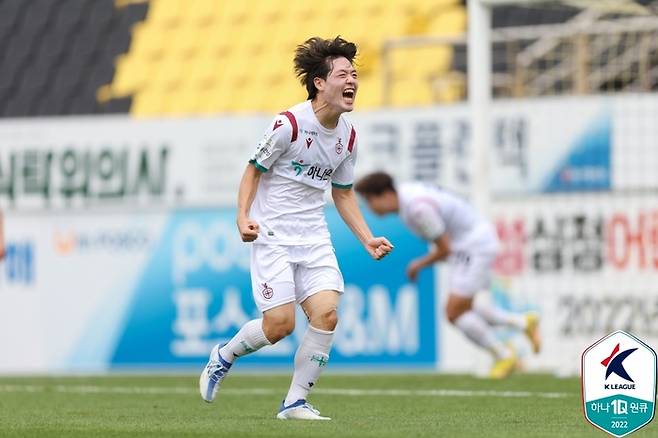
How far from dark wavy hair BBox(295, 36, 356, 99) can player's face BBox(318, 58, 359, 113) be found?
0.13ft

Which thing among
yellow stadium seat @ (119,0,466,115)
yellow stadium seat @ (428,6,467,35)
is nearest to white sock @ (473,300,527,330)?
yellow stadium seat @ (119,0,466,115)

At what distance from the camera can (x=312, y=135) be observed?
8320 mm

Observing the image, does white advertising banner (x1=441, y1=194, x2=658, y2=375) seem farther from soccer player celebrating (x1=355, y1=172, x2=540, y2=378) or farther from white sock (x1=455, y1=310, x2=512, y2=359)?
white sock (x1=455, y1=310, x2=512, y2=359)

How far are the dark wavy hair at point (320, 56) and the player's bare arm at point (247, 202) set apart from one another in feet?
1.77

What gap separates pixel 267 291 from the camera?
8.23 meters

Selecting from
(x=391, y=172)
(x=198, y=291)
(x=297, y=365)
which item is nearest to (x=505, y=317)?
(x=391, y=172)

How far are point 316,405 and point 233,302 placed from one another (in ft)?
22.0

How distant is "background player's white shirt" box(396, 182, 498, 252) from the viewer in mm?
13109

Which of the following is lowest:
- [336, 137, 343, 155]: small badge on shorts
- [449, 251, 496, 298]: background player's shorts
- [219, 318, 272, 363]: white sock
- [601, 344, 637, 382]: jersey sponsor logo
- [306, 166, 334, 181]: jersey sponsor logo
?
[449, 251, 496, 298]: background player's shorts

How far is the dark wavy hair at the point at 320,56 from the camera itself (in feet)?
27.1

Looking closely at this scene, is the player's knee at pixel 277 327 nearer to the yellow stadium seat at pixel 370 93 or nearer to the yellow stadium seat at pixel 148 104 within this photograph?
the yellow stadium seat at pixel 370 93

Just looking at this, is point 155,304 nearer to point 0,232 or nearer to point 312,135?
point 0,232

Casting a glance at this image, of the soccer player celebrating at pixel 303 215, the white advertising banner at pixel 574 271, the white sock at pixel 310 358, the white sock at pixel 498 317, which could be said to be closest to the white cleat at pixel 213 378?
the soccer player celebrating at pixel 303 215

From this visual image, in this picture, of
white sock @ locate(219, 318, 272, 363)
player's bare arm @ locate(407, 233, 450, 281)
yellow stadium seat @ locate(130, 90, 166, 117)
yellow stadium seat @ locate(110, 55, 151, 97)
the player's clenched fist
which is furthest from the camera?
yellow stadium seat @ locate(110, 55, 151, 97)
